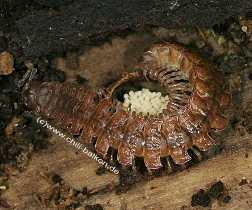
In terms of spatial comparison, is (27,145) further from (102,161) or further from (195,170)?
(195,170)

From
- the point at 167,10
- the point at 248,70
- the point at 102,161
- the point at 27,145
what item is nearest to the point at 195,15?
the point at 167,10

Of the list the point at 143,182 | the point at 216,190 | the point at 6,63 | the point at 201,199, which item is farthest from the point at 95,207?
the point at 6,63

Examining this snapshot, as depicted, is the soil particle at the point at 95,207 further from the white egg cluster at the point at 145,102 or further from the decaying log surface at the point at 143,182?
the white egg cluster at the point at 145,102

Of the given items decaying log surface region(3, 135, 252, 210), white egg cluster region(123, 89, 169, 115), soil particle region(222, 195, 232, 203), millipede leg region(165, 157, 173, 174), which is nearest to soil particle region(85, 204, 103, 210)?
decaying log surface region(3, 135, 252, 210)

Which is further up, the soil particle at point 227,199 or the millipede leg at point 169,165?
the millipede leg at point 169,165

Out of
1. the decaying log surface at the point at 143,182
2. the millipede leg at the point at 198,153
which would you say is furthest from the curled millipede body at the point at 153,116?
the decaying log surface at the point at 143,182

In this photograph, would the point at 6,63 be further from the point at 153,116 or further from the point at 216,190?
the point at 216,190
